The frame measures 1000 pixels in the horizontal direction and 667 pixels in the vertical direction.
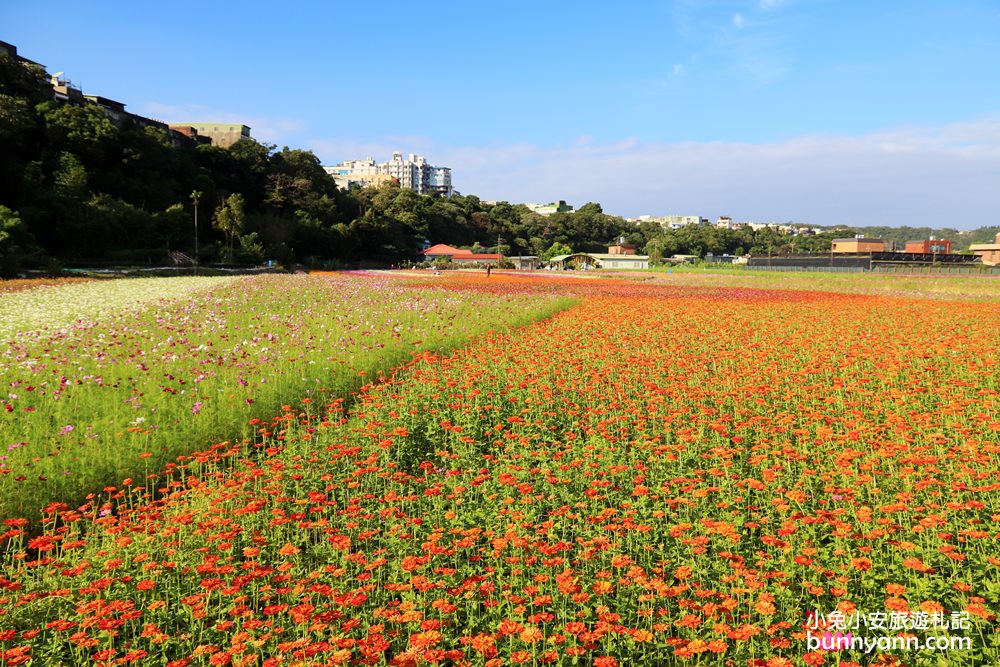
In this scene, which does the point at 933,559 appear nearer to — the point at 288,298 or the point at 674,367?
the point at 674,367

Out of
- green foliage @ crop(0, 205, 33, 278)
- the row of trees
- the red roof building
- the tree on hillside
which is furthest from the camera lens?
the red roof building

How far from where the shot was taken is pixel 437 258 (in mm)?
85688

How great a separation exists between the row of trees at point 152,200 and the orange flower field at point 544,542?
31224 mm

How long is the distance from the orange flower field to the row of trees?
31224mm

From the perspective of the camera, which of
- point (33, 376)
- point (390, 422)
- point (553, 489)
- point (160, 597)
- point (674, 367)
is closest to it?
point (160, 597)

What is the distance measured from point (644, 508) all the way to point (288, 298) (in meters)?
16.3

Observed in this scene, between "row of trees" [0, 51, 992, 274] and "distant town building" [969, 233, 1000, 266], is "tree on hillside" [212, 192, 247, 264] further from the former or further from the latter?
"distant town building" [969, 233, 1000, 266]

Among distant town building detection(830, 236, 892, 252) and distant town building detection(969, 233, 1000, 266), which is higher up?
distant town building detection(830, 236, 892, 252)

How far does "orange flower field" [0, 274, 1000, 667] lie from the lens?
3.03 m

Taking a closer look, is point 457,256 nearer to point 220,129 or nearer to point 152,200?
point 152,200

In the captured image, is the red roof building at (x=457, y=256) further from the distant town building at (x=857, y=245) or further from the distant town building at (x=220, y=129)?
the distant town building at (x=857, y=245)

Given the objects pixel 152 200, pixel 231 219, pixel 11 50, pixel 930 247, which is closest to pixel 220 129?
pixel 11 50

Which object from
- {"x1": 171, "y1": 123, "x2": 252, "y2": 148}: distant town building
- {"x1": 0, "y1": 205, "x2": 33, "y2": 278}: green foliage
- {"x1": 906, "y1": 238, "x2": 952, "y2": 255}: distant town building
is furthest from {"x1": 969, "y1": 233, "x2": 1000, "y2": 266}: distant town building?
{"x1": 171, "y1": 123, "x2": 252, "y2": 148}: distant town building

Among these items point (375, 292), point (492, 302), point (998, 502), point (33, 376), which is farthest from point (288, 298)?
point (998, 502)
